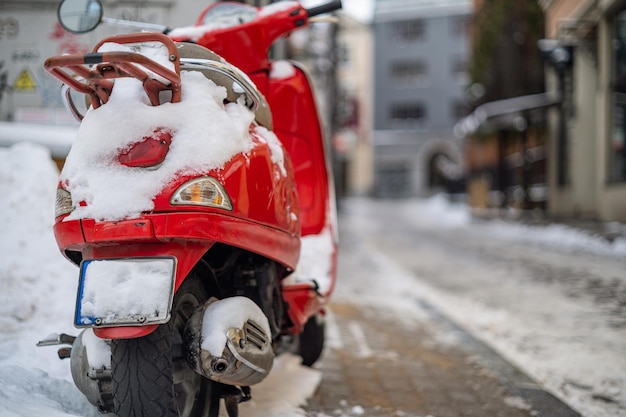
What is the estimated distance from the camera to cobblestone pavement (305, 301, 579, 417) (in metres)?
3.00

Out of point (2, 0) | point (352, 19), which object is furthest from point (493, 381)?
point (352, 19)

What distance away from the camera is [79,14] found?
2.85 metres

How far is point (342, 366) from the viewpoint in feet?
12.4

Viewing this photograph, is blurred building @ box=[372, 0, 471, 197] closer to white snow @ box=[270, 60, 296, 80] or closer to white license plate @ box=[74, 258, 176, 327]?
white snow @ box=[270, 60, 296, 80]

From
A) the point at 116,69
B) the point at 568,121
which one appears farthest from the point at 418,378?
the point at 568,121

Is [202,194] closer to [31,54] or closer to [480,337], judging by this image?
[480,337]

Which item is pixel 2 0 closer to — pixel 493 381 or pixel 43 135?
pixel 43 135

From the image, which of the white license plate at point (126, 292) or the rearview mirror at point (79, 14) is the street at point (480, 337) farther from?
the rearview mirror at point (79, 14)

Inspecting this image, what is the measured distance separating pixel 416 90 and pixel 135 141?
44.2 m

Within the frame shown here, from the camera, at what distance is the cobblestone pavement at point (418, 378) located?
300 cm

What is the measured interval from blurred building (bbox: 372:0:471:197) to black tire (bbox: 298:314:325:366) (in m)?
40.3

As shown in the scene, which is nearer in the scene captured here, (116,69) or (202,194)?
(116,69)

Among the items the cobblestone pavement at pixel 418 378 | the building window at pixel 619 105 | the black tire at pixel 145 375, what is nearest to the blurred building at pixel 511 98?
the building window at pixel 619 105

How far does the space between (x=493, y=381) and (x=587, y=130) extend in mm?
11792
